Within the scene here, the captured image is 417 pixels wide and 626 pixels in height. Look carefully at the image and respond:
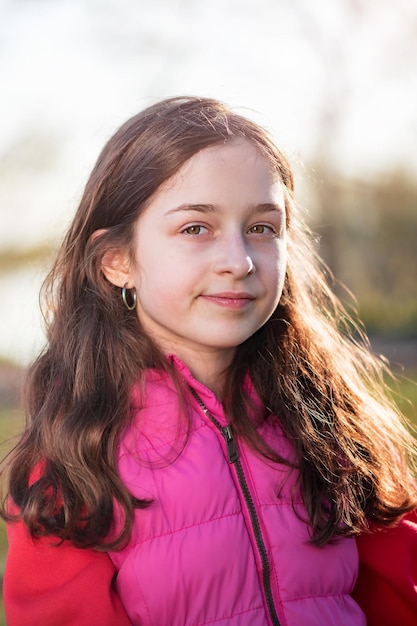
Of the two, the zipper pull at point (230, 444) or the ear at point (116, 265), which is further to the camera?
the ear at point (116, 265)

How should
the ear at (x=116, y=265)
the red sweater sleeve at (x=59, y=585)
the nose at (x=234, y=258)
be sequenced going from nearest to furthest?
the red sweater sleeve at (x=59, y=585), the nose at (x=234, y=258), the ear at (x=116, y=265)

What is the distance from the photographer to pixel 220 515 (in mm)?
2020

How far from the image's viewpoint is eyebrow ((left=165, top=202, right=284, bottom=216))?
2.08 m

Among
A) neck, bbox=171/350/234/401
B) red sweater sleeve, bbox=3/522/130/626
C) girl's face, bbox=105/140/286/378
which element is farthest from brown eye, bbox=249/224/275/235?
red sweater sleeve, bbox=3/522/130/626

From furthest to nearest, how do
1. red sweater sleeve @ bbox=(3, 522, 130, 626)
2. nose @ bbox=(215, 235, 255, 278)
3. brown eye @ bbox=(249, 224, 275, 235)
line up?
brown eye @ bbox=(249, 224, 275, 235), nose @ bbox=(215, 235, 255, 278), red sweater sleeve @ bbox=(3, 522, 130, 626)

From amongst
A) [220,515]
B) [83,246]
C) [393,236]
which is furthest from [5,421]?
[393,236]

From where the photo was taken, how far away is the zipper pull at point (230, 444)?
211 cm

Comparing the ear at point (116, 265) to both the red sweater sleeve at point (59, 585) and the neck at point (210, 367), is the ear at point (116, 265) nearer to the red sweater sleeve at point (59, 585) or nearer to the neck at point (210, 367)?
the neck at point (210, 367)

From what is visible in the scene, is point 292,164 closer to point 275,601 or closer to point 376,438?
point 376,438

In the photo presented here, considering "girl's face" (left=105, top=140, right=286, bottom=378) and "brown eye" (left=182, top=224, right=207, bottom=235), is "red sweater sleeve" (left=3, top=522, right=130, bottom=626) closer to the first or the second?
"girl's face" (left=105, top=140, right=286, bottom=378)

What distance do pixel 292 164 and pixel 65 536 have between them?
116 centimetres

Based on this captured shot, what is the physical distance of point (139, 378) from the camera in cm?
218

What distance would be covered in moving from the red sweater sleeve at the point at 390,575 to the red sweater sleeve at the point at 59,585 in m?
0.74

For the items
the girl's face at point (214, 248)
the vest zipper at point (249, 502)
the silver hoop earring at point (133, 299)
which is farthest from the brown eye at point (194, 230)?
the vest zipper at point (249, 502)
